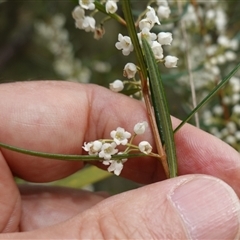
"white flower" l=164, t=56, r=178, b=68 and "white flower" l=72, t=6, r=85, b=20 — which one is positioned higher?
"white flower" l=72, t=6, r=85, b=20

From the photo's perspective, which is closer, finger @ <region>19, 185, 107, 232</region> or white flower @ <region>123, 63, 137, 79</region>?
white flower @ <region>123, 63, 137, 79</region>

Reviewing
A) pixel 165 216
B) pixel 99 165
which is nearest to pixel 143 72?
pixel 165 216

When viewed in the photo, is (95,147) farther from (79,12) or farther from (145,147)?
(79,12)

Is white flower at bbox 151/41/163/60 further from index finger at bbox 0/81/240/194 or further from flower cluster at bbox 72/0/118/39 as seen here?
index finger at bbox 0/81/240/194

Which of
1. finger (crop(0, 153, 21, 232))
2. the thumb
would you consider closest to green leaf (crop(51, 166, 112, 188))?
finger (crop(0, 153, 21, 232))

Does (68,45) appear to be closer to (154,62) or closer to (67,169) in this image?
(67,169)

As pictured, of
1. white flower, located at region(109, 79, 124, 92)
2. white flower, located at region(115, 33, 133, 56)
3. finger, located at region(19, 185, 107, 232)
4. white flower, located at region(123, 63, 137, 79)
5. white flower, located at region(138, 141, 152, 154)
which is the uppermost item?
white flower, located at region(115, 33, 133, 56)

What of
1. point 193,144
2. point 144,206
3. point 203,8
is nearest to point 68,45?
point 203,8

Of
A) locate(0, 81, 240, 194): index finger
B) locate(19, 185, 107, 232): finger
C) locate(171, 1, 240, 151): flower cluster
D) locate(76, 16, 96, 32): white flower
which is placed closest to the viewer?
locate(76, 16, 96, 32): white flower
